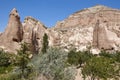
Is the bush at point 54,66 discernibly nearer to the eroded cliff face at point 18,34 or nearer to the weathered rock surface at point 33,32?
the eroded cliff face at point 18,34

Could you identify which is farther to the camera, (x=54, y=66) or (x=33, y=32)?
(x=33, y=32)

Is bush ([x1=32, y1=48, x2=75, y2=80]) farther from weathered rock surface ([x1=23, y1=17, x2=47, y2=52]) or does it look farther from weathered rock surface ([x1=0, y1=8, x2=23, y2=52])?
weathered rock surface ([x1=23, y1=17, x2=47, y2=52])

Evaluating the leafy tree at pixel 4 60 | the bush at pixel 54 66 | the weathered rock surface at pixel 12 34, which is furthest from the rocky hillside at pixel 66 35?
the bush at pixel 54 66

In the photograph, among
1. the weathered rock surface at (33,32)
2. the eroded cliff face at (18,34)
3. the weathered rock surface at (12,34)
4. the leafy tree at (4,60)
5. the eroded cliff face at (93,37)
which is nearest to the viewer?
the leafy tree at (4,60)

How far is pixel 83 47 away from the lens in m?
114

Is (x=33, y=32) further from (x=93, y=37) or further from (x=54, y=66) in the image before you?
(x=54, y=66)

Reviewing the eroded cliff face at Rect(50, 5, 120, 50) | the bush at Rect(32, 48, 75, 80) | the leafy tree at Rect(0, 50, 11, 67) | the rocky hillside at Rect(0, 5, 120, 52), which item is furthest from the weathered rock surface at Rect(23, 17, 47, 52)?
the bush at Rect(32, 48, 75, 80)

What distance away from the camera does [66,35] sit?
124500mm

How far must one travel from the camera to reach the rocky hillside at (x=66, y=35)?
97.2m

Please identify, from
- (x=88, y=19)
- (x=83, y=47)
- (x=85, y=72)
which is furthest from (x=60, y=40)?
(x=85, y=72)

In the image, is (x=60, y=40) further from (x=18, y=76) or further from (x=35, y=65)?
(x=35, y=65)

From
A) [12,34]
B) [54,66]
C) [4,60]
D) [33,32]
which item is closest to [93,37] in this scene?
[33,32]

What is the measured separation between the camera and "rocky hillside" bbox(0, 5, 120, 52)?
97250 mm

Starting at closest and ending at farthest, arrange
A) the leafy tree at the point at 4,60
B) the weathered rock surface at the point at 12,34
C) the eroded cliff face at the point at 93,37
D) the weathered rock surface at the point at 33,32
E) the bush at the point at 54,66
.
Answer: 1. the bush at the point at 54,66
2. the leafy tree at the point at 4,60
3. the weathered rock surface at the point at 12,34
4. the weathered rock surface at the point at 33,32
5. the eroded cliff face at the point at 93,37
